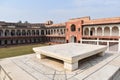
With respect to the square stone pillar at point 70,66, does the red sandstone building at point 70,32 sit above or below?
above

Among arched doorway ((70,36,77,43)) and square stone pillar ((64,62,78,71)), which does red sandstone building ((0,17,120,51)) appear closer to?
arched doorway ((70,36,77,43))

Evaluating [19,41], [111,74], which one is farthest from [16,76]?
[19,41]

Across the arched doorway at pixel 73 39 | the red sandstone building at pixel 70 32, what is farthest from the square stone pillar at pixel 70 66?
the arched doorway at pixel 73 39

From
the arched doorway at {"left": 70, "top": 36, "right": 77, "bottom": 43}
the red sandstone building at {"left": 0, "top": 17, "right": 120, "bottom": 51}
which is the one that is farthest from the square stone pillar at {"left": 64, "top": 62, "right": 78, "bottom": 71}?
the arched doorway at {"left": 70, "top": 36, "right": 77, "bottom": 43}

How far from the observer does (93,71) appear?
7707 mm

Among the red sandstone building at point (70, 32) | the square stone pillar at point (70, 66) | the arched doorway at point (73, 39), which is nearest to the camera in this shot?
the square stone pillar at point (70, 66)

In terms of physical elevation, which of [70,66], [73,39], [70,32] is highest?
[70,32]

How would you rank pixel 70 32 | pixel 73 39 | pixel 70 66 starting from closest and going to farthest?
pixel 70 66 → pixel 73 39 → pixel 70 32

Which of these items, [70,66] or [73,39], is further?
[73,39]

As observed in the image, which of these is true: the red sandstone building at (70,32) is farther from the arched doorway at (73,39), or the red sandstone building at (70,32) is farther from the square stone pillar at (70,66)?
the square stone pillar at (70,66)

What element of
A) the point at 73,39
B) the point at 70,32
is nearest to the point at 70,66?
the point at 73,39

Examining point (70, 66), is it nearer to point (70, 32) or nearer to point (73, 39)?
point (73, 39)

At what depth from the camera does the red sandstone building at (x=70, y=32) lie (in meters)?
23.9

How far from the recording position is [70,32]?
30.6 m
